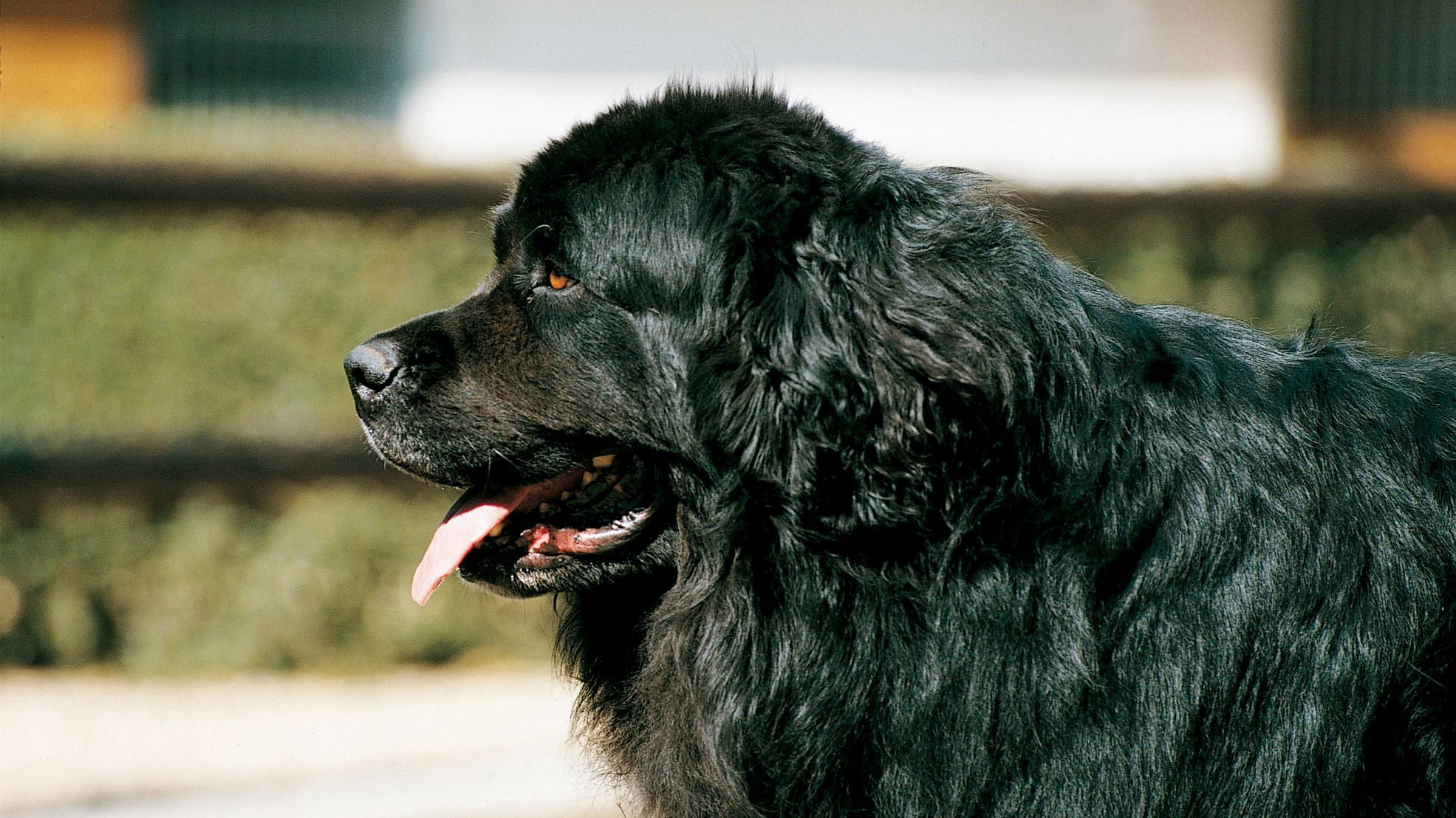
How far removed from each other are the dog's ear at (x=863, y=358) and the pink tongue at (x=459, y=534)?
1.94 ft

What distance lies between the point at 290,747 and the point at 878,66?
689cm

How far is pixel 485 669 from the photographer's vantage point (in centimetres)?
712

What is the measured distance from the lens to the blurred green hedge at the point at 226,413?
6621 millimetres

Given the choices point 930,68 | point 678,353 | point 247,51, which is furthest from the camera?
point 930,68

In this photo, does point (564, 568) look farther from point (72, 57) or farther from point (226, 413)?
point (72, 57)

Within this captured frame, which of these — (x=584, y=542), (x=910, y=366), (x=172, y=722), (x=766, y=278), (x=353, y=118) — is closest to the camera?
(x=910, y=366)

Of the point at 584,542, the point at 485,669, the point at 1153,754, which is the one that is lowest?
the point at 485,669

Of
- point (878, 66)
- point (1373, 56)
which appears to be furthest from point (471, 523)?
point (1373, 56)

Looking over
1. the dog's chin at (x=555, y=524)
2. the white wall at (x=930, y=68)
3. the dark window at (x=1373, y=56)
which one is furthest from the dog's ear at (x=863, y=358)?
the dark window at (x=1373, y=56)

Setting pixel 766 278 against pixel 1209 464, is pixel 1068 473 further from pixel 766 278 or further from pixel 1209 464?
pixel 766 278

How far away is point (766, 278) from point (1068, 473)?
2.20 ft

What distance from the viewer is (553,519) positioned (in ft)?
9.64

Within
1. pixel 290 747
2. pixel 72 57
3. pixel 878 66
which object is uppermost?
pixel 878 66

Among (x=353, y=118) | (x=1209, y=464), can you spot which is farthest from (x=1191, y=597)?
(x=353, y=118)
